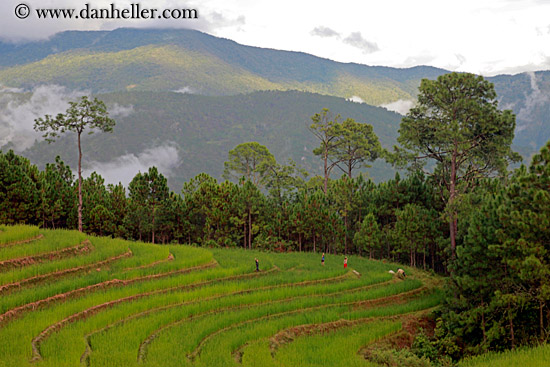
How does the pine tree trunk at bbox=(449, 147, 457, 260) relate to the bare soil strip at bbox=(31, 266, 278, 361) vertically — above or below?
above

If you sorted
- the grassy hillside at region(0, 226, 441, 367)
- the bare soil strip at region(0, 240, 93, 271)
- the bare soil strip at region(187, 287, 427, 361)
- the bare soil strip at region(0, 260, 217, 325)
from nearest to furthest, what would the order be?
the grassy hillside at region(0, 226, 441, 367) → the bare soil strip at region(187, 287, 427, 361) → the bare soil strip at region(0, 260, 217, 325) → the bare soil strip at region(0, 240, 93, 271)

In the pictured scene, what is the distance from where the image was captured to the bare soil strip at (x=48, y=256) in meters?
23.7

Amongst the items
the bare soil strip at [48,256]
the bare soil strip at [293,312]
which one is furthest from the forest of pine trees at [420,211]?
the bare soil strip at [48,256]

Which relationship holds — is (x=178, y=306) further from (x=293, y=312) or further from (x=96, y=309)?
(x=293, y=312)

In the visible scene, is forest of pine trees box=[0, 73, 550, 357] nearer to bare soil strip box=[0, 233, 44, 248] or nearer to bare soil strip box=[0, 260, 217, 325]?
bare soil strip box=[0, 233, 44, 248]

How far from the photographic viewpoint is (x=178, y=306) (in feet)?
76.0

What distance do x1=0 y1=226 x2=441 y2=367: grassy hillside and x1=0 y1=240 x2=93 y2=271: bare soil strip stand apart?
0.06m

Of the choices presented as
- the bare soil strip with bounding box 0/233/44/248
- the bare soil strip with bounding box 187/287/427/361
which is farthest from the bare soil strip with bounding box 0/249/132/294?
the bare soil strip with bounding box 187/287/427/361

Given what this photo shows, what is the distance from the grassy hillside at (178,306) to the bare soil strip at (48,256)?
0.06 meters

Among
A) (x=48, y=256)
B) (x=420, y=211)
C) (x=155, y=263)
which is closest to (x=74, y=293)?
(x=48, y=256)

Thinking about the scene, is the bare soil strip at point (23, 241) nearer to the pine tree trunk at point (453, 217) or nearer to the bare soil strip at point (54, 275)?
the bare soil strip at point (54, 275)

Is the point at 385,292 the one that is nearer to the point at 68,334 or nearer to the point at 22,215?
the point at 68,334

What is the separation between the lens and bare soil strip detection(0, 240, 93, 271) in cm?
2367

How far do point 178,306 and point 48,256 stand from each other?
8552mm
